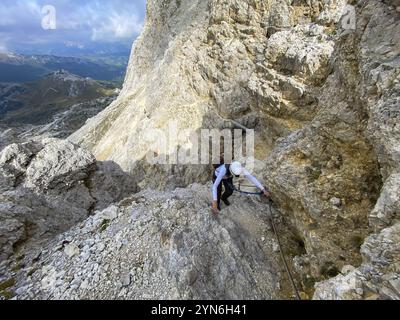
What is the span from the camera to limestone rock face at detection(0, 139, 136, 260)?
1338 cm

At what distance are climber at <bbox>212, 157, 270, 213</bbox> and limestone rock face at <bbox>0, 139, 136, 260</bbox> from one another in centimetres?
836

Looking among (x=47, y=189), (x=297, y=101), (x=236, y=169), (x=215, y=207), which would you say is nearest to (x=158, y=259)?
(x=215, y=207)

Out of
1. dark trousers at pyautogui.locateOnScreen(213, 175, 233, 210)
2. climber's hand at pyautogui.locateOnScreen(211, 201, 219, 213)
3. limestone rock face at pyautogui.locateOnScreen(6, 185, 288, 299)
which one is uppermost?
dark trousers at pyautogui.locateOnScreen(213, 175, 233, 210)

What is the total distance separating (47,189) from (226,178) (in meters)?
11.4

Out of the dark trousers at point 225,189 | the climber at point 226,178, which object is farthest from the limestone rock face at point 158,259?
the dark trousers at point 225,189

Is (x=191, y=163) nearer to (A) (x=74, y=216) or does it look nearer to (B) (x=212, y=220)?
(A) (x=74, y=216)

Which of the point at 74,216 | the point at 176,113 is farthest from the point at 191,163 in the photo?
the point at 74,216

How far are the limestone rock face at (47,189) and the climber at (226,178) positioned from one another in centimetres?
836

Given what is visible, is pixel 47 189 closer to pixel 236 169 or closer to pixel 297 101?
pixel 236 169

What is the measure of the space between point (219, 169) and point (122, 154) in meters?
34.0

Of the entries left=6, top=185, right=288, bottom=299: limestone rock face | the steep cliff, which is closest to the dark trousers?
the steep cliff

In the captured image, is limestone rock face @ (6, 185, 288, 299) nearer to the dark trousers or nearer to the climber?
the climber

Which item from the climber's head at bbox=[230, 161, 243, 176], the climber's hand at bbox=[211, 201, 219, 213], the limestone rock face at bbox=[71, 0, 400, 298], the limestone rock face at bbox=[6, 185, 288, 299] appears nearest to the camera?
the limestone rock face at bbox=[71, 0, 400, 298]

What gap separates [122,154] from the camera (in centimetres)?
4369
